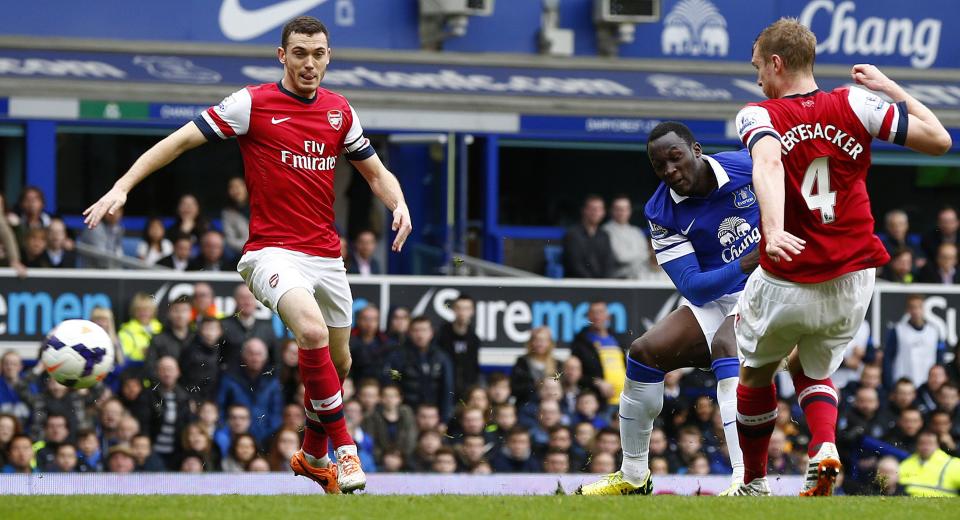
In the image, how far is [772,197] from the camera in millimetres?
6801

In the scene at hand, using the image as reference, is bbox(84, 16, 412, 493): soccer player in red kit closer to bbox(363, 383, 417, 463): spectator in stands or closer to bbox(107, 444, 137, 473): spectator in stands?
bbox(107, 444, 137, 473): spectator in stands

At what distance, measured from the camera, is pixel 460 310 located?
1423cm

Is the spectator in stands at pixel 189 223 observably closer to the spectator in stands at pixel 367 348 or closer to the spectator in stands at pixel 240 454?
the spectator in stands at pixel 367 348

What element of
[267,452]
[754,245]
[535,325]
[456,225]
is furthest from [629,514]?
[456,225]

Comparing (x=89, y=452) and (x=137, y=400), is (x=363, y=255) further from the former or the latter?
(x=89, y=452)

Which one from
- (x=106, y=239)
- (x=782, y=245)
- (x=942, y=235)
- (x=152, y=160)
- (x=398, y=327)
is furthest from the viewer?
(x=942, y=235)

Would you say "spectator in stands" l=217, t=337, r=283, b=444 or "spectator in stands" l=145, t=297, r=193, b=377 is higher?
"spectator in stands" l=145, t=297, r=193, b=377

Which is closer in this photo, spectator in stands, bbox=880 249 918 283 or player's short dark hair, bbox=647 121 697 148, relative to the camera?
player's short dark hair, bbox=647 121 697 148

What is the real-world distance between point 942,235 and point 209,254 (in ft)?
24.5

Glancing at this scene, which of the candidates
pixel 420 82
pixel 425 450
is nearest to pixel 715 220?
pixel 425 450

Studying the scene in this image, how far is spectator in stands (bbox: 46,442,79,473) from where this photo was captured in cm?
1241

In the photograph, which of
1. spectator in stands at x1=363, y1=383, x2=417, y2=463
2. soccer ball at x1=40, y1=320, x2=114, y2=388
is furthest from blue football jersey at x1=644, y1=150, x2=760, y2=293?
spectator in stands at x1=363, y1=383, x2=417, y2=463

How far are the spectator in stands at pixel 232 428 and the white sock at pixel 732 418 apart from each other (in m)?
5.21

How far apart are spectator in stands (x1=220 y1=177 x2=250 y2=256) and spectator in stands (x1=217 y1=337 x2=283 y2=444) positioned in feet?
5.42
